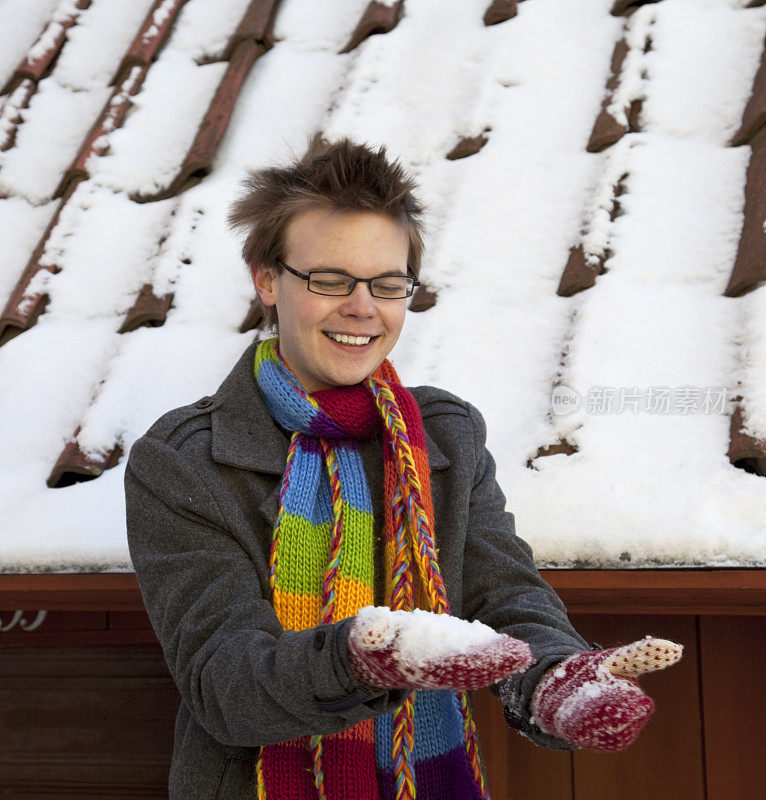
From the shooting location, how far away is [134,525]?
126 cm

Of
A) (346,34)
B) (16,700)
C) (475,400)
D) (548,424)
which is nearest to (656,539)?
(548,424)

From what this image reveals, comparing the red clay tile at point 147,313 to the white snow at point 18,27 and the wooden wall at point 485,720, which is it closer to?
the wooden wall at point 485,720

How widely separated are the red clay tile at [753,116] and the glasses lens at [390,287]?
1.35 m

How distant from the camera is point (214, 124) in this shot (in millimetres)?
2775

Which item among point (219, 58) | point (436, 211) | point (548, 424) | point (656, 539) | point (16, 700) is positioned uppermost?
point (219, 58)

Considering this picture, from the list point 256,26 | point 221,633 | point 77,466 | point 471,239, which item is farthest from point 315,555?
point 256,26

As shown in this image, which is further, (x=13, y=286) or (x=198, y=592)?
(x=13, y=286)

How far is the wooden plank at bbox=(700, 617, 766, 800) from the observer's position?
1676 millimetres

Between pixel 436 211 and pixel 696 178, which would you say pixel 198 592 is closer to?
pixel 436 211

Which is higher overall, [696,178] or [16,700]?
[696,178]

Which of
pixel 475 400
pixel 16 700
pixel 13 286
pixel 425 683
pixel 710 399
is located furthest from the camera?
pixel 13 286

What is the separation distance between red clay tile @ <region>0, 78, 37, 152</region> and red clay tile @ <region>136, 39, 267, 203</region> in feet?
2.33

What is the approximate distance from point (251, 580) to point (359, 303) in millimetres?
433

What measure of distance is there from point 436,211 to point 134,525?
1.38m
